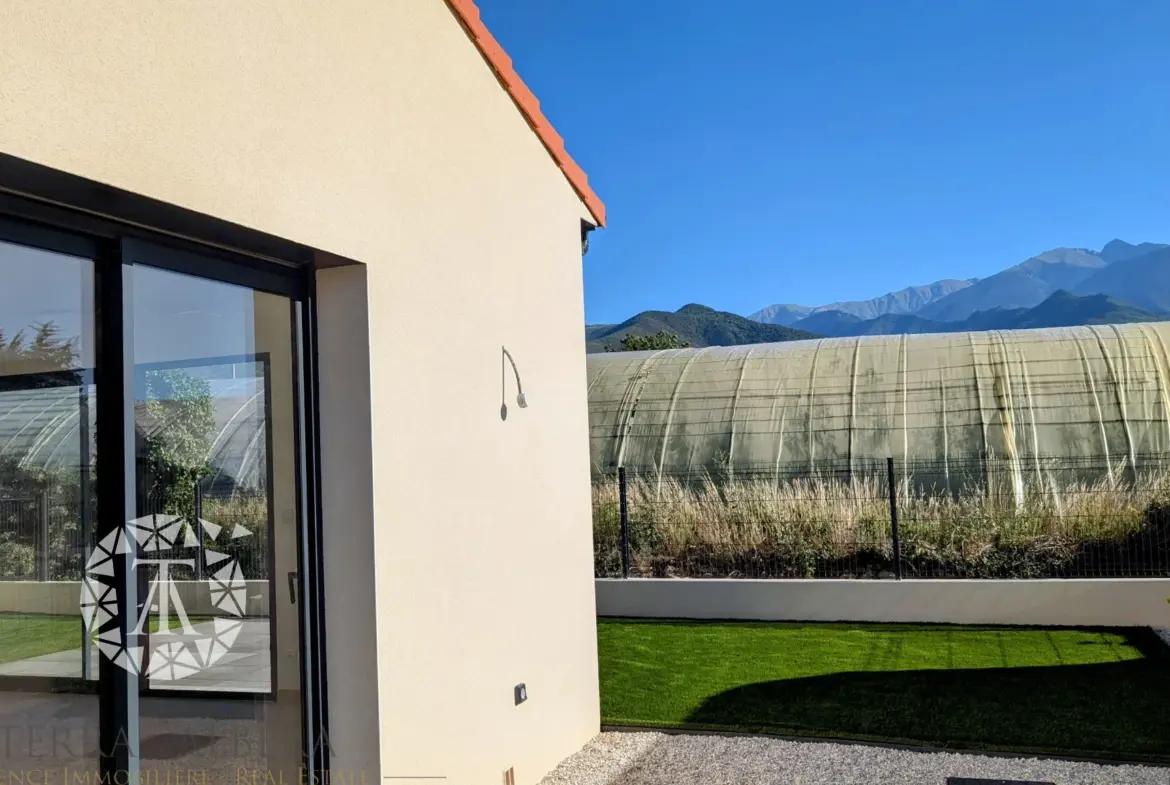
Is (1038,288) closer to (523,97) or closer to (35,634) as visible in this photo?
(523,97)

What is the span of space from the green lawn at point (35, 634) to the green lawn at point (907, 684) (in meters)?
4.31

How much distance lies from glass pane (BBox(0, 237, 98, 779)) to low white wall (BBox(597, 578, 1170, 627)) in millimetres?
8016

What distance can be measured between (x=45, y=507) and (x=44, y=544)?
9 cm

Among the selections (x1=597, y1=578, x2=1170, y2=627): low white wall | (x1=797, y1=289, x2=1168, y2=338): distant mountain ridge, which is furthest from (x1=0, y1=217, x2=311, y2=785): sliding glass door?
(x1=797, y1=289, x2=1168, y2=338): distant mountain ridge

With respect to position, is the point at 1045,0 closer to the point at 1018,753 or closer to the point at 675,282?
the point at 1018,753

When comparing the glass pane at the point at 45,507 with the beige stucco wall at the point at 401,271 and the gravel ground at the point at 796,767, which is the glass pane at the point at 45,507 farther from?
the gravel ground at the point at 796,767

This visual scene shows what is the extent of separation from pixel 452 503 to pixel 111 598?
165cm

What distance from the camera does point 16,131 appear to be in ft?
7.06

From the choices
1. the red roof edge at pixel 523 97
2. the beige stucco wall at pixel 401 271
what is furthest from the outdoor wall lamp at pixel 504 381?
the red roof edge at pixel 523 97

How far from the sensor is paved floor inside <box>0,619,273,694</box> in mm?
2549

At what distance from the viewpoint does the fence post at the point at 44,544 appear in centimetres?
249

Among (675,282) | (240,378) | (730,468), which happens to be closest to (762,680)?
(240,378)

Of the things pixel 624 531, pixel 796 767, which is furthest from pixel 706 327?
pixel 796 767

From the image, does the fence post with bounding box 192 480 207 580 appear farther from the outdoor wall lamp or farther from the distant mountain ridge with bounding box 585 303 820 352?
the distant mountain ridge with bounding box 585 303 820 352
